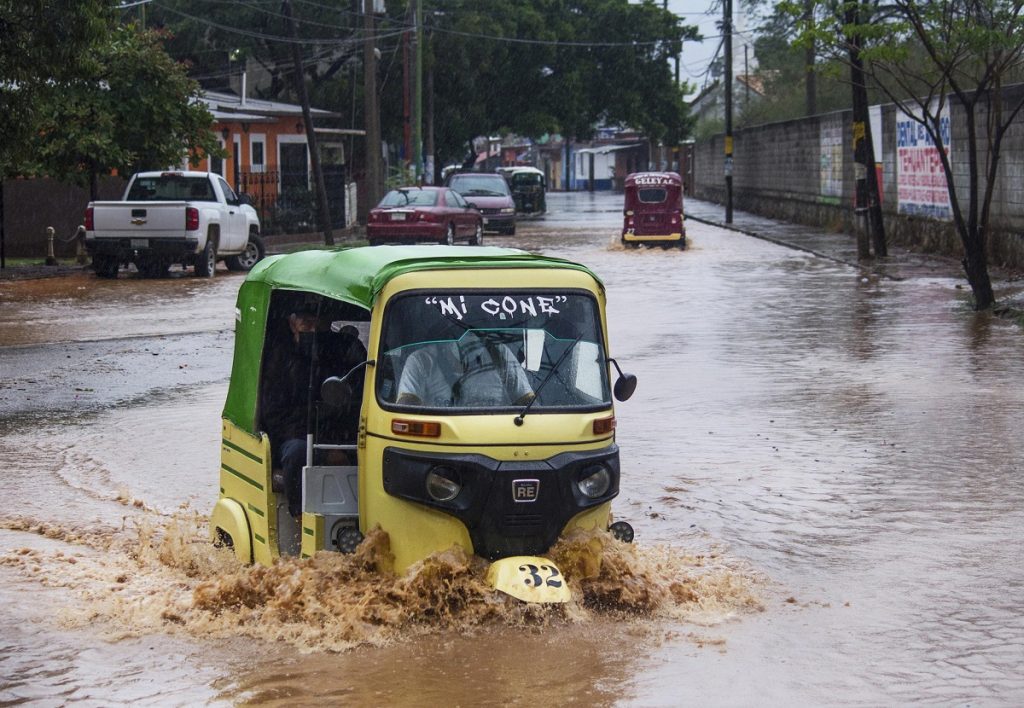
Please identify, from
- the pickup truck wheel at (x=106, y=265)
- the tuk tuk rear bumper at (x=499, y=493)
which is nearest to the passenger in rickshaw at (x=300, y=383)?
the tuk tuk rear bumper at (x=499, y=493)

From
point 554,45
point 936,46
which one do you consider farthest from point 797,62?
point 936,46

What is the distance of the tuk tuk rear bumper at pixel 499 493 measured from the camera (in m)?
7.13

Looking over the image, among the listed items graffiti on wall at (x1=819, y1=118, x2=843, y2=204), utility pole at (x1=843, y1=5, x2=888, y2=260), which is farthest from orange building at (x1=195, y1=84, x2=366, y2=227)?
utility pole at (x1=843, y1=5, x2=888, y2=260)

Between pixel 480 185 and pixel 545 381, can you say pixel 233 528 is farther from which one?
pixel 480 185

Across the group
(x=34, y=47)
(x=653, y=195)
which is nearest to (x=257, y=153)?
(x=653, y=195)

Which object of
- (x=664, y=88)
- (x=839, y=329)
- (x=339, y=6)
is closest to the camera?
(x=839, y=329)

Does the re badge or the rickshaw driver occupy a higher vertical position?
the rickshaw driver

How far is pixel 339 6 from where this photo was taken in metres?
56.2

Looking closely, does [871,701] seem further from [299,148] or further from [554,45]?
[554,45]

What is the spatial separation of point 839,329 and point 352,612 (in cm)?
1331

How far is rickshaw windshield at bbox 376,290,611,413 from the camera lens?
741 cm

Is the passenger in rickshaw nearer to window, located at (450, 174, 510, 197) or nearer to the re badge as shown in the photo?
the re badge

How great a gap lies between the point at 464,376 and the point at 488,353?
0.17 metres

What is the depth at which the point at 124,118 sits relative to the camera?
29.9m
